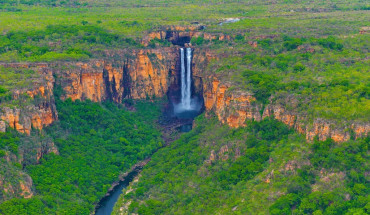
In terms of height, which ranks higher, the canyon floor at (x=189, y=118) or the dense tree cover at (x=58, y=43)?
the dense tree cover at (x=58, y=43)

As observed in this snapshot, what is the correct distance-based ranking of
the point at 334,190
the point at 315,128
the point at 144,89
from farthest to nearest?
the point at 144,89
the point at 315,128
the point at 334,190

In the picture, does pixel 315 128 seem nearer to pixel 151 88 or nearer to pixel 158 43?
pixel 151 88

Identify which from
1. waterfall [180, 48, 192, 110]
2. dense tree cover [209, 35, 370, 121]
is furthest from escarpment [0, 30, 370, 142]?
dense tree cover [209, 35, 370, 121]

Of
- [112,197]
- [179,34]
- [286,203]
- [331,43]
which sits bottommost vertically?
[112,197]

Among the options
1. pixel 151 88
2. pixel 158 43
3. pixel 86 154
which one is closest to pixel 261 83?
pixel 86 154

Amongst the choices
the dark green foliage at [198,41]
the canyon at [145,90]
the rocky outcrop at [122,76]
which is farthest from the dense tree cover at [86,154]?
the dark green foliage at [198,41]

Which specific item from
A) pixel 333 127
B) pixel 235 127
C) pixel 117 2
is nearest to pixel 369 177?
pixel 333 127

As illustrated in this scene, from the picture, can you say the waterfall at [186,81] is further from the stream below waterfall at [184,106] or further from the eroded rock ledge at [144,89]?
the eroded rock ledge at [144,89]
